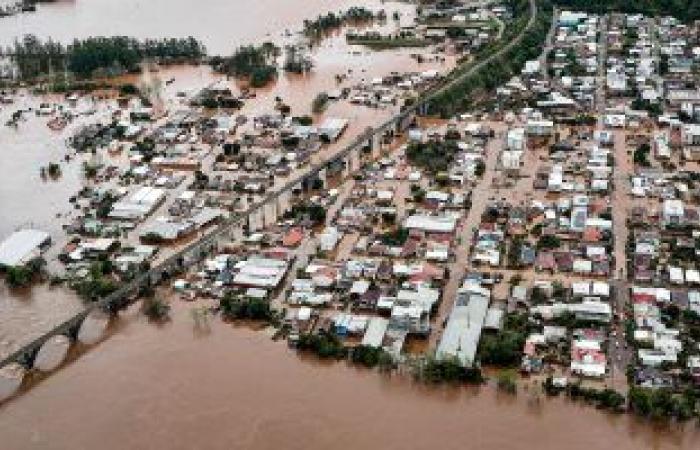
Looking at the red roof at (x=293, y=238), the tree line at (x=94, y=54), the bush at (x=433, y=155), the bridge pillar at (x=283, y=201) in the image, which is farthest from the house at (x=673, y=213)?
the tree line at (x=94, y=54)

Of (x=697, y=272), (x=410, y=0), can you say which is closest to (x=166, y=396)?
(x=697, y=272)

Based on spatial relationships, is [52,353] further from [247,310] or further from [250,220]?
[250,220]

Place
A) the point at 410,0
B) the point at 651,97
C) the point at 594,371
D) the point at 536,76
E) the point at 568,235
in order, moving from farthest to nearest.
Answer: the point at 410,0, the point at 536,76, the point at 651,97, the point at 568,235, the point at 594,371

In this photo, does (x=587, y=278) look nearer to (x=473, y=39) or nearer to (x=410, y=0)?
(x=473, y=39)

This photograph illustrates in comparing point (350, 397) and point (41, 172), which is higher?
point (41, 172)

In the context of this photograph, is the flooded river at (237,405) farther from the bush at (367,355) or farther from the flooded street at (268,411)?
the bush at (367,355)

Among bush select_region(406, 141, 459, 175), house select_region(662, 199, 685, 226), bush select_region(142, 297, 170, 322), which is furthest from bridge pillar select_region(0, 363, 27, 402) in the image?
house select_region(662, 199, 685, 226)

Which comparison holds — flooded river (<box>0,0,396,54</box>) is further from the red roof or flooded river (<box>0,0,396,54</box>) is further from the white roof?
the white roof

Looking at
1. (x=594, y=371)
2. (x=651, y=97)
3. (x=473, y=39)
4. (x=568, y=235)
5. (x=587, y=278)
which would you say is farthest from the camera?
(x=473, y=39)
